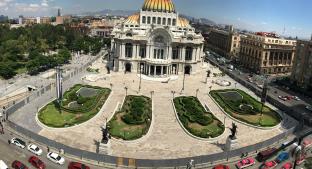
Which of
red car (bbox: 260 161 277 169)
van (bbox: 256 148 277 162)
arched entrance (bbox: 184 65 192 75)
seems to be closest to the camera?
red car (bbox: 260 161 277 169)

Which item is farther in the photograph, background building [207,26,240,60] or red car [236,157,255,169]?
background building [207,26,240,60]

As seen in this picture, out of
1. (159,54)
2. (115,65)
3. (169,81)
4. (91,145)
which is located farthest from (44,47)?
(91,145)

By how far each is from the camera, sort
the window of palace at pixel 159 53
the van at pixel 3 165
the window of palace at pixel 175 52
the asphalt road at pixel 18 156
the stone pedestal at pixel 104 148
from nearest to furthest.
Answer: the van at pixel 3 165 → the asphalt road at pixel 18 156 → the stone pedestal at pixel 104 148 → the window of palace at pixel 159 53 → the window of palace at pixel 175 52

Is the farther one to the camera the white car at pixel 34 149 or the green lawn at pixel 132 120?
the green lawn at pixel 132 120

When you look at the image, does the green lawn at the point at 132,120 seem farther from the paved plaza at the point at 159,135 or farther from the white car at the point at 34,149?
the white car at the point at 34,149

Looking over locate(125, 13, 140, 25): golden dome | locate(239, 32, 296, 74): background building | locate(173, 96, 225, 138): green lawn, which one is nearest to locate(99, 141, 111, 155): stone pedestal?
locate(173, 96, 225, 138): green lawn

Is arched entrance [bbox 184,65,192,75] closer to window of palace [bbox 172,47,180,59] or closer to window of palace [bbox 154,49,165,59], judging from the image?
window of palace [bbox 172,47,180,59]

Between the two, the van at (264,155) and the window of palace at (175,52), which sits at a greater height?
the window of palace at (175,52)

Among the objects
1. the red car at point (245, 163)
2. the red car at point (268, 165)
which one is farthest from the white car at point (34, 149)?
the red car at point (268, 165)
